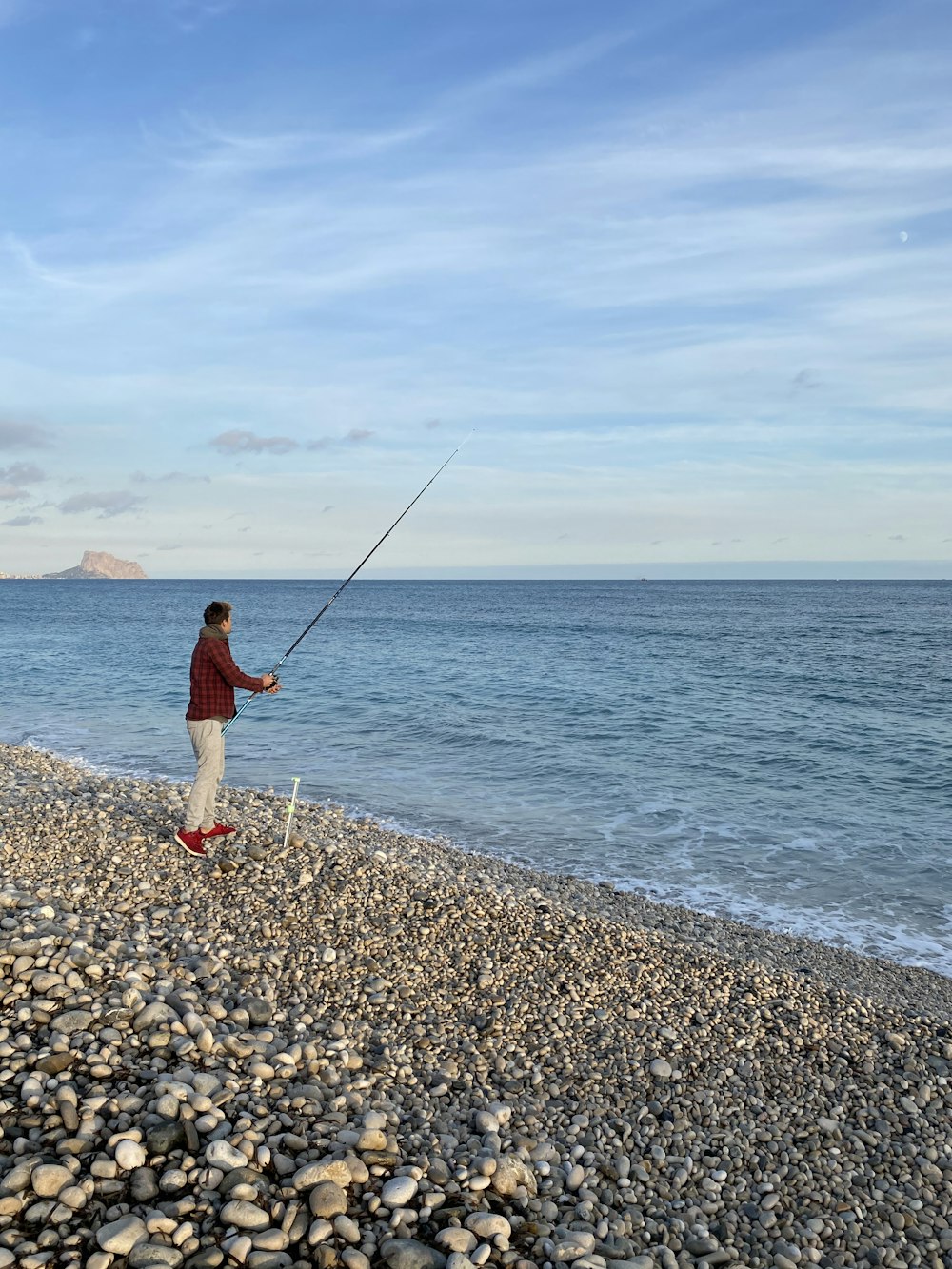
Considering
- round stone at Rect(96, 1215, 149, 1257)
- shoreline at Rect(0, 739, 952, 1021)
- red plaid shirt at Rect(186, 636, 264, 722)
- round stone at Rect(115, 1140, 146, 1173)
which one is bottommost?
shoreline at Rect(0, 739, 952, 1021)

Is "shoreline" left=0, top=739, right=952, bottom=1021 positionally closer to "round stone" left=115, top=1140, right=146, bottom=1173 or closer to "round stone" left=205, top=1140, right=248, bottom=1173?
"round stone" left=205, top=1140, right=248, bottom=1173

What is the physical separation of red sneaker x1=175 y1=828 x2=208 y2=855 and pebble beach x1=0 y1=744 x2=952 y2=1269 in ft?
0.69

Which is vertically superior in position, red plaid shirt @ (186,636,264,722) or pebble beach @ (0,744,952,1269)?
red plaid shirt @ (186,636,264,722)

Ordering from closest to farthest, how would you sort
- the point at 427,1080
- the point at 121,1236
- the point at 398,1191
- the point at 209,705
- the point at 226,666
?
the point at 121,1236, the point at 398,1191, the point at 427,1080, the point at 226,666, the point at 209,705

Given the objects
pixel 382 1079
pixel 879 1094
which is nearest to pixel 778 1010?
pixel 879 1094

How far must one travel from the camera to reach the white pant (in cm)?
906

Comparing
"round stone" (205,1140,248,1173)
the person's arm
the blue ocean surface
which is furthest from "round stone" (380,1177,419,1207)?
the blue ocean surface

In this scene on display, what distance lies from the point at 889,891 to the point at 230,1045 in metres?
9.21

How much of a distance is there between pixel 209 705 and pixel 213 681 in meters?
0.28

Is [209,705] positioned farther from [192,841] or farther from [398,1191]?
[398,1191]

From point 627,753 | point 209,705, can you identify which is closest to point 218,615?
point 209,705

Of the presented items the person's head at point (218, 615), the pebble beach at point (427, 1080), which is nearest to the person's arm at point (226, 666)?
the person's head at point (218, 615)

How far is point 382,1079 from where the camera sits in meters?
5.54

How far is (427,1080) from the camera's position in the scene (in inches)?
223
